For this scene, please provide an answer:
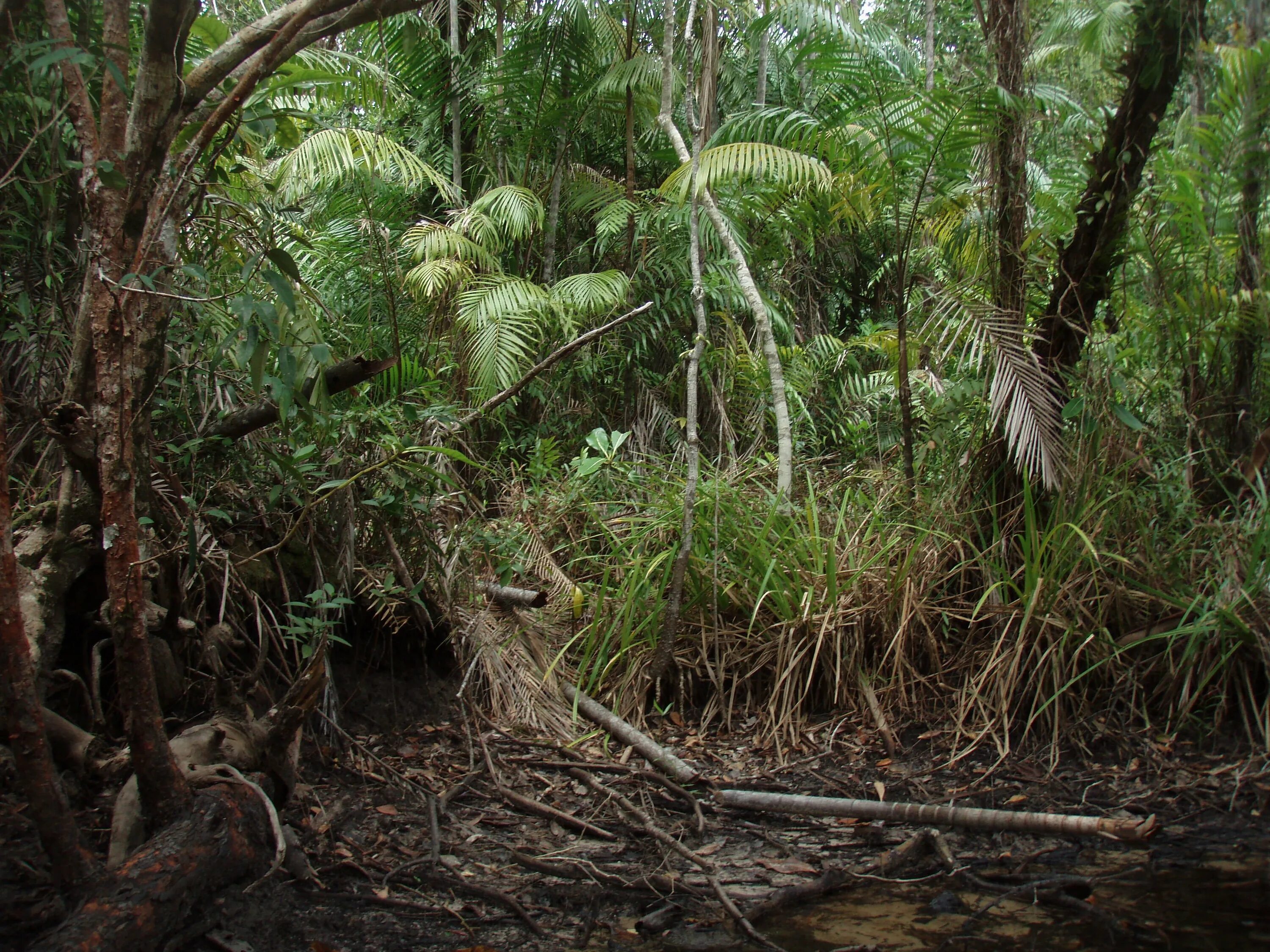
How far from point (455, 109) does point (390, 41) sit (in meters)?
0.61

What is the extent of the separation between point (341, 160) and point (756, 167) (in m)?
2.81

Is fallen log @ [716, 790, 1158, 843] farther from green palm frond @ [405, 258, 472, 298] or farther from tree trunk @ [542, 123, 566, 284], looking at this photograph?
tree trunk @ [542, 123, 566, 284]

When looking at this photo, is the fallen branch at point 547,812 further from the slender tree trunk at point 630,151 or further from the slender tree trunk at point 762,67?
the slender tree trunk at point 762,67

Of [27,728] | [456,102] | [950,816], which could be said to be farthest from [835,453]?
[27,728]

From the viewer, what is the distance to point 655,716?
3.89 m

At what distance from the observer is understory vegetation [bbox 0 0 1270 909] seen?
2234 millimetres

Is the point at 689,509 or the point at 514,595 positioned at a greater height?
the point at 689,509

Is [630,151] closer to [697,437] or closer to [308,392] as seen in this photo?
[697,437]

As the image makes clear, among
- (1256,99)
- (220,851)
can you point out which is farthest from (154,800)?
(1256,99)

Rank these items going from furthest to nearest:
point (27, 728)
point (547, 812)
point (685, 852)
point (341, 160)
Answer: point (341, 160) → point (547, 812) → point (685, 852) → point (27, 728)

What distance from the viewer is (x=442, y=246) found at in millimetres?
5918

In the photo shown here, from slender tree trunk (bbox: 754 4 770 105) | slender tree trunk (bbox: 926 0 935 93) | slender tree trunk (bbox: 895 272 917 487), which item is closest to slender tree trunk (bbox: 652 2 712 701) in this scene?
slender tree trunk (bbox: 895 272 917 487)

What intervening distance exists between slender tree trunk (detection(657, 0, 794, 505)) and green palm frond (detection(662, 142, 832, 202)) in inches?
4.0

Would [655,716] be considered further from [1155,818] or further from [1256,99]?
[1256,99]
